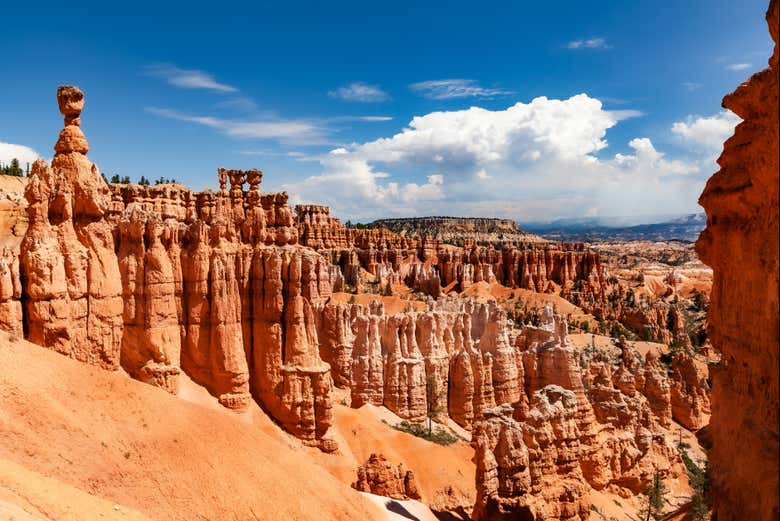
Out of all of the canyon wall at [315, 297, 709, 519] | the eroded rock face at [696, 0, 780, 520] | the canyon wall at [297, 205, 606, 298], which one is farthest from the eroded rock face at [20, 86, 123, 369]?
the canyon wall at [297, 205, 606, 298]

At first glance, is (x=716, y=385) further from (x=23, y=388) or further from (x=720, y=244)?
(x=23, y=388)

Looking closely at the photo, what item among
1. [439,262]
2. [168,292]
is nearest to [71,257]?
[168,292]

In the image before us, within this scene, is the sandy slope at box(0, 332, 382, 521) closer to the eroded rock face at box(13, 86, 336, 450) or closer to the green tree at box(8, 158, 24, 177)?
the eroded rock face at box(13, 86, 336, 450)

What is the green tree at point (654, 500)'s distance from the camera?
26.0 meters

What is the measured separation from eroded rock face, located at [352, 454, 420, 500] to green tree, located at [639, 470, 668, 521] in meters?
11.0

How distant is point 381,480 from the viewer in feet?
81.1

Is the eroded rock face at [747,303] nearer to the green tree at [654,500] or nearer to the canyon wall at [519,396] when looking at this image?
the canyon wall at [519,396]

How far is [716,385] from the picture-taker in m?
9.83

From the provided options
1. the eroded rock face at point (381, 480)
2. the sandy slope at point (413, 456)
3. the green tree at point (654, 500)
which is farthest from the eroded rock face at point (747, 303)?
the sandy slope at point (413, 456)

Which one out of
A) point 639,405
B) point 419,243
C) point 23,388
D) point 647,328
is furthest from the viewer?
point 419,243

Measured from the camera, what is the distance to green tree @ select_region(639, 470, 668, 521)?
26.0 m

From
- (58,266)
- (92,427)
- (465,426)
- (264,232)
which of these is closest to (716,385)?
(92,427)

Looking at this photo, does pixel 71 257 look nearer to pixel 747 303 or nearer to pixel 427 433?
pixel 747 303

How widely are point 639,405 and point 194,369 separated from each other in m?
27.0
